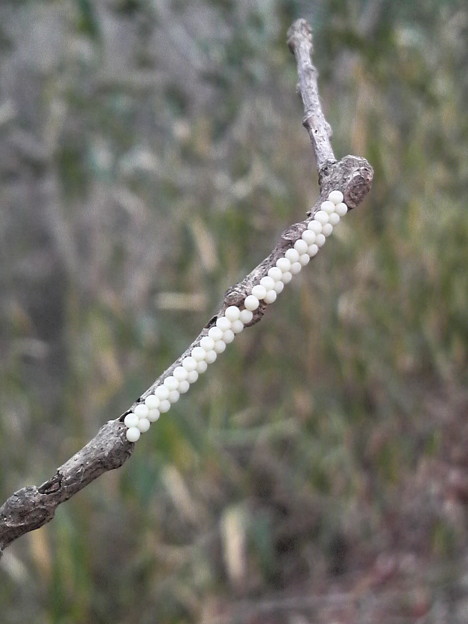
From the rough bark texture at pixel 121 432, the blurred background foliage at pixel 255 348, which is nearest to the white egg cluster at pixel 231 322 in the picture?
the rough bark texture at pixel 121 432

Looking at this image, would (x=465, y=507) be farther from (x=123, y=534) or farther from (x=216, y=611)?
(x=123, y=534)

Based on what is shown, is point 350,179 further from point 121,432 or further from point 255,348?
point 255,348

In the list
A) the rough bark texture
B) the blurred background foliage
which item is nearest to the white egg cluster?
the rough bark texture

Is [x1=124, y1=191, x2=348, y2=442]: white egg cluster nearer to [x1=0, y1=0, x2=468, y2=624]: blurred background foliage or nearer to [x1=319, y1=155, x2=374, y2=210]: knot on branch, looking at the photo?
[x1=319, y1=155, x2=374, y2=210]: knot on branch

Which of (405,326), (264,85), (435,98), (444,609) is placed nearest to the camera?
(444,609)

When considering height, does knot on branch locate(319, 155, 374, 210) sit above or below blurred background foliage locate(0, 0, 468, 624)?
below

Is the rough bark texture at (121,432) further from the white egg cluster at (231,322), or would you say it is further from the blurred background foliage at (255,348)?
the blurred background foliage at (255,348)

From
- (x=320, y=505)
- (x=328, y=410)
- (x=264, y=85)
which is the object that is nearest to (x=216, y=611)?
(x=320, y=505)
